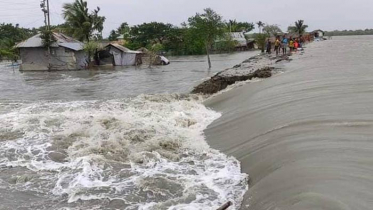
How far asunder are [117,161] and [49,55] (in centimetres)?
3192

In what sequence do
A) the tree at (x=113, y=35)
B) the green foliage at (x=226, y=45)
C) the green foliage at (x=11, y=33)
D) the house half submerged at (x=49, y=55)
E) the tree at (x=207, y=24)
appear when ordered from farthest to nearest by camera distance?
the tree at (x=113, y=35), the green foliage at (x=11, y=33), the green foliage at (x=226, y=45), the house half submerged at (x=49, y=55), the tree at (x=207, y=24)

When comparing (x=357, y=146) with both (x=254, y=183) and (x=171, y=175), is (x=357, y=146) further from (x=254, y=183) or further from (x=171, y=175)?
(x=171, y=175)

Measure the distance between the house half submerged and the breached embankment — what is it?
27433 mm

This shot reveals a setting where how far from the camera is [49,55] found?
120 feet

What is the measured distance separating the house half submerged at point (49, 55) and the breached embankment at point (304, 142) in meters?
27.4

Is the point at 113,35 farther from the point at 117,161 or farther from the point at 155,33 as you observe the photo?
the point at 117,161

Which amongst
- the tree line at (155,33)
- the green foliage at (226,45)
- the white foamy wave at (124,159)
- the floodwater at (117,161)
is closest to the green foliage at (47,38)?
the tree line at (155,33)

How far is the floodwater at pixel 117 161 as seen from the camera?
19.2 feet

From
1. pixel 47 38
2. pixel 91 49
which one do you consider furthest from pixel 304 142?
pixel 91 49

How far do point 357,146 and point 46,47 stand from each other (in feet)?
113

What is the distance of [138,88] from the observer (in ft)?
67.5

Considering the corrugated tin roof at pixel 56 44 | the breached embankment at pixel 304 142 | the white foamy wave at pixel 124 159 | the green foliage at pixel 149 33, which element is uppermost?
the green foliage at pixel 149 33

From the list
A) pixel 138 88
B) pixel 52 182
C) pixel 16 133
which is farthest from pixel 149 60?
pixel 52 182

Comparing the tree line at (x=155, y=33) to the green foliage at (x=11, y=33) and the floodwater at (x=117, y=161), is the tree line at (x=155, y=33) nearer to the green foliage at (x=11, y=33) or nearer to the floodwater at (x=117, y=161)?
the green foliage at (x=11, y=33)
